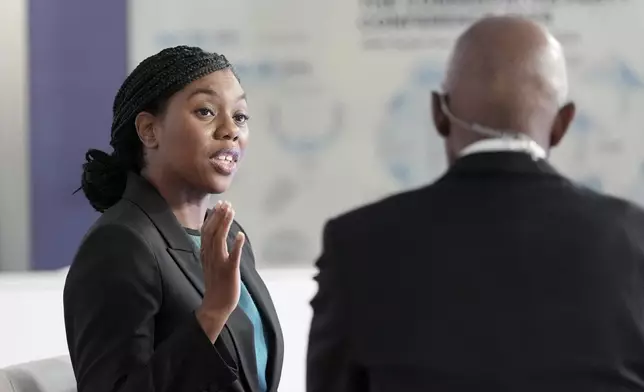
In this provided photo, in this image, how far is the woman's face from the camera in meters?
1.41

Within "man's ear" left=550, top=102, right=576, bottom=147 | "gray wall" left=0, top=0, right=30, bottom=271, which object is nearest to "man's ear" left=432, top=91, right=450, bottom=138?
"man's ear" left=550, top=102, right=576, bottom=147

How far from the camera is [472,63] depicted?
0.95m

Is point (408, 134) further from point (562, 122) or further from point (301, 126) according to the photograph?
point (562, 122)

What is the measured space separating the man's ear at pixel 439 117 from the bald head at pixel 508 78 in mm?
18

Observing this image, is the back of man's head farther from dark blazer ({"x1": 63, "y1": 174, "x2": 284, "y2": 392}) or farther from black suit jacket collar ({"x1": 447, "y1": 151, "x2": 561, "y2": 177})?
dark blazer ({"x1": 63, "y1": 174, "x2": 284, "y2": 392})

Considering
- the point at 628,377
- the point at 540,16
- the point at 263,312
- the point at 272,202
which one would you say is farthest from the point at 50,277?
the point at 628,377

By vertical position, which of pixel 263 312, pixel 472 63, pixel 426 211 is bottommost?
pixel 263 312

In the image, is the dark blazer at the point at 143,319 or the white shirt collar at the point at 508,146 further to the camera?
the dark blazer at the point at 143,319

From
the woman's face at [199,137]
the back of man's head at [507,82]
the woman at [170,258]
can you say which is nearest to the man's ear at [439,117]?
the back of man's head at [507,82]

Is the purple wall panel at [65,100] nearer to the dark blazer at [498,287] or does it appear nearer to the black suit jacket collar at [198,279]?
the black suit jacket collar at [198,279]

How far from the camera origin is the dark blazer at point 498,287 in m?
0.89

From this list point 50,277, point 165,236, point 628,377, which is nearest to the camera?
point 628,377

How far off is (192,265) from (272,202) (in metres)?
1.08

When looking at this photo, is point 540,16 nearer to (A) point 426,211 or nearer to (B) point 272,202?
(B) point 272,202
